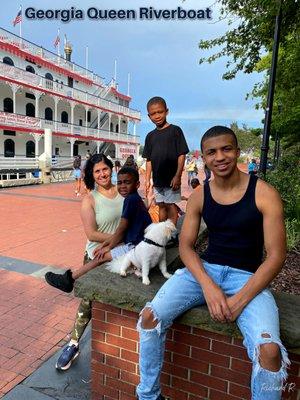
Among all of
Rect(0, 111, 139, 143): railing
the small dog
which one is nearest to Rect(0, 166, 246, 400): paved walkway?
the small dog

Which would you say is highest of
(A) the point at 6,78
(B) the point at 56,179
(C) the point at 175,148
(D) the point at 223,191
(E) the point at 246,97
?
(A) the point at 6,78

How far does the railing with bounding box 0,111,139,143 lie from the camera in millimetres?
22606

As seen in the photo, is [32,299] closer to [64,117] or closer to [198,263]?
[198,263]

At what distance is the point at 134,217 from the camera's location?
114 inches

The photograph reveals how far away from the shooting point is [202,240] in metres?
4.63

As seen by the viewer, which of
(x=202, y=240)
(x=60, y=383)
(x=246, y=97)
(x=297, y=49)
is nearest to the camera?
(x=60, y=383)

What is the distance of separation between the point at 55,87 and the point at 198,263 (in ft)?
93.3

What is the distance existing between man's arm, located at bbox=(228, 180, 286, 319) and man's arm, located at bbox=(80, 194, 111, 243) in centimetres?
144

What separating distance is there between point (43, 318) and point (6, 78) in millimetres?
22670

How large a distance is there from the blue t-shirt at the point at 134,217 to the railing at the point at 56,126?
2202 cm

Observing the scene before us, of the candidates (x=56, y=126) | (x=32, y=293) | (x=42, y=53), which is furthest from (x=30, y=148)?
(x=32, y=293)

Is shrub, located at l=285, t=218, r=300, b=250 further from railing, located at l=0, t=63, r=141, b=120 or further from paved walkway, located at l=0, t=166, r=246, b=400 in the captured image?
railing, located at l=0, t=63, r=141, b=120

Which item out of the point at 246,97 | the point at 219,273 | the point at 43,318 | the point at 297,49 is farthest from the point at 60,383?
the point at 246,97

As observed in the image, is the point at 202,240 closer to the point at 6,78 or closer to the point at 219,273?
the point at 219,273
